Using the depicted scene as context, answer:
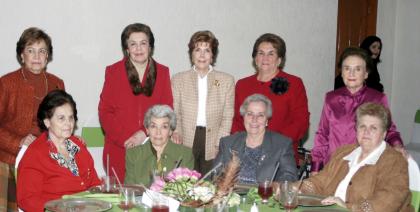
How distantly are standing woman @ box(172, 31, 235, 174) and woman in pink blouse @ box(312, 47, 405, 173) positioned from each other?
693mm

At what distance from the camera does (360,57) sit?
395 cm

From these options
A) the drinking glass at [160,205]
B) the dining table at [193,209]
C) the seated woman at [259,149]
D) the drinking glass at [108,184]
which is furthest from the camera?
the seated woman at [259,149]

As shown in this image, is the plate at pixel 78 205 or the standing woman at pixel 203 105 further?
the standing woman at pixel 203 105

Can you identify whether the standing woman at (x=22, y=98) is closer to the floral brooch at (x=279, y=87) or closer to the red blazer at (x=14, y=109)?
the red blazer at (x=14, y=109)

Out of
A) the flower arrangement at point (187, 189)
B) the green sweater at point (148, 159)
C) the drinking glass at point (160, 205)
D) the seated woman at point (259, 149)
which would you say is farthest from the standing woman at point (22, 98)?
the drinking glass at point (160, 205)

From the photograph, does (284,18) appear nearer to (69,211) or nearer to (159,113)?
(159,113)

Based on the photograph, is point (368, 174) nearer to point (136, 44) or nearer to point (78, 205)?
point (78, 205)

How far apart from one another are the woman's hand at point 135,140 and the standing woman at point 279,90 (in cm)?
84

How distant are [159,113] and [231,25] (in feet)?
8.53

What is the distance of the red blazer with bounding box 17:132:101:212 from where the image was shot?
3.23 metres

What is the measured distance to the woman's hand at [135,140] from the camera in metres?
4.18

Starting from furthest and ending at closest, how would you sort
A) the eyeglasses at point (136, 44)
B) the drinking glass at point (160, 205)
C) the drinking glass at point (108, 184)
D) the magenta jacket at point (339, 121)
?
the eyeglasses at point (136, 44) < the magenta jacket at point (339, 121) < the drinking glass at point (108, 184) < the drinking glass at point (160, 205)

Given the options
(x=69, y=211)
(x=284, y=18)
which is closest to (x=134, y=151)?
(x=69, y=211)

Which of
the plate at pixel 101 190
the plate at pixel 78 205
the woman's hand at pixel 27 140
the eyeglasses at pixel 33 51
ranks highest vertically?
the eyeglasses at pixel 33 51
